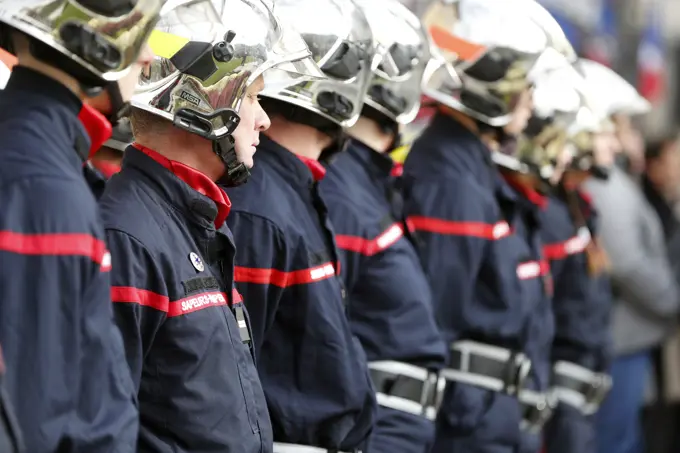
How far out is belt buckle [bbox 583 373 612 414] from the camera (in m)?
7.30

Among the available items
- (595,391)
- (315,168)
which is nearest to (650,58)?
(595,391)

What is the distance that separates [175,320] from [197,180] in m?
0.45

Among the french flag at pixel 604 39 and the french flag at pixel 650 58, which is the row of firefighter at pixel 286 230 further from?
the french flag at pixel 650 58

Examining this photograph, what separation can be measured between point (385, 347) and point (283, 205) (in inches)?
32.7

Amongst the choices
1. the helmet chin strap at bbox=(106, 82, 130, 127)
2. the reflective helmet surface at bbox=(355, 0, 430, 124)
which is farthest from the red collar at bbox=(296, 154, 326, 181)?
the helmet chin strap at bbox=(106, 82, 130, 127)

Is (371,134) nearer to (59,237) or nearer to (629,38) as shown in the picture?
(59,237)

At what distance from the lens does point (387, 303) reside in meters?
4.71

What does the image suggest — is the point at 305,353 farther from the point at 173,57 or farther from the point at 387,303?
the point at 173,57

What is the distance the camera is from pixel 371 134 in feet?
16.8

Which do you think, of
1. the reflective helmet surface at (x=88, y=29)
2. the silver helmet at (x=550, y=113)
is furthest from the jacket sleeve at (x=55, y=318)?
the silver helmet at (x=550, y=113)

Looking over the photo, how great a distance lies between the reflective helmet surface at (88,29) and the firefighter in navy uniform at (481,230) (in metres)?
2.43

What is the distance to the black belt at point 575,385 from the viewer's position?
23.5 feet

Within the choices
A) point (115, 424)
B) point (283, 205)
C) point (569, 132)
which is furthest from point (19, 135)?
point (569, 132)

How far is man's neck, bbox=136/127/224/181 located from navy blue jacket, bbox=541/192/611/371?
351 cm
